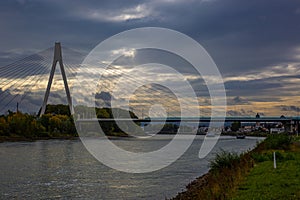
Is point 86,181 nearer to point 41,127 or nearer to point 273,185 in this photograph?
point 273,185

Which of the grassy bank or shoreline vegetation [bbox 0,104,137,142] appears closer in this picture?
the grassy bank

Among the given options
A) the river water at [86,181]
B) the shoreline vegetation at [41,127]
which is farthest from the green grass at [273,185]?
the shoreline vegetation at [41,127]

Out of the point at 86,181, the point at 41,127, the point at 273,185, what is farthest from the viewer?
the point at 41,127

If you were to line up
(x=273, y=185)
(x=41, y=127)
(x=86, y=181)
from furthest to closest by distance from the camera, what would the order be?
(x=41, y=127) → (x=86, y=181) → (x=273, y=185)

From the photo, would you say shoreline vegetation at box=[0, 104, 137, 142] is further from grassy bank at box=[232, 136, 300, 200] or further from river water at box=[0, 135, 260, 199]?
grassy bank at box=[232, 136, 300, 200]

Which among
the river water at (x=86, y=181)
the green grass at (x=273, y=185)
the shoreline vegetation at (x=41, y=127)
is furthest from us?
the shoreline vegetation at (x=41, y=127)

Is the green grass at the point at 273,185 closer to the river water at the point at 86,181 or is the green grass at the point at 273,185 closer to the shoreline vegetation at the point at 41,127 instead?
the river water at the point at 86,181

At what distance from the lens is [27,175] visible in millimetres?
24109

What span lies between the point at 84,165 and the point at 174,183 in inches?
419

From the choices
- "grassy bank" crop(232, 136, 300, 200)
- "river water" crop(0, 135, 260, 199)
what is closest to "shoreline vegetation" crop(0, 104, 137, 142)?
A: "river water" crop(0, 135, 260, 199)

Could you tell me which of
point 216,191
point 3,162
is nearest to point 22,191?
point 216,191

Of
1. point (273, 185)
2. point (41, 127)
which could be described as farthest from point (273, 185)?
point (41, 127)

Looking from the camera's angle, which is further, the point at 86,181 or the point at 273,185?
the point at 86,181

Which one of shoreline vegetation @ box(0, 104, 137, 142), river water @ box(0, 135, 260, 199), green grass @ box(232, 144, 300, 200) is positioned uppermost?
shoreline vegetation @ box(0, 104, 137, 142)
